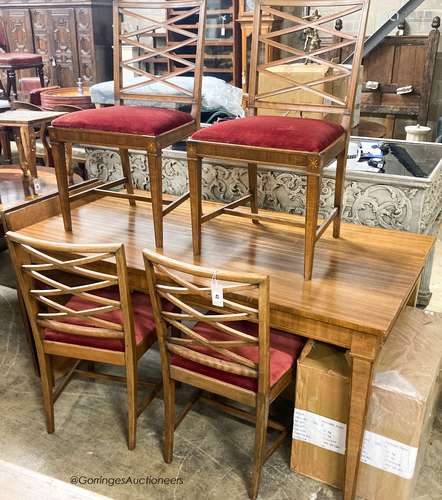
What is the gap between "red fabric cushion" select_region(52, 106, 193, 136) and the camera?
2.04 metres

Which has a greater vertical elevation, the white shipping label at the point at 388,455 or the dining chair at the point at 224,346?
the dining chair at the point at 224,346

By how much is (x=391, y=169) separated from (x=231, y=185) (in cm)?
77

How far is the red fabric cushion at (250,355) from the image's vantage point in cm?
164

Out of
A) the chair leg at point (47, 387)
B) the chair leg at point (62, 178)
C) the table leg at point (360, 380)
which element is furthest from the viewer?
the chair leg at point (62, 178)

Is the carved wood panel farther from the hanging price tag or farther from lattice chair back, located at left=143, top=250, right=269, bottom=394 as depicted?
the hanging price tag

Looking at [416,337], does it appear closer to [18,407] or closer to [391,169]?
[391,169]

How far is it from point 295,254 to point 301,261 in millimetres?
68

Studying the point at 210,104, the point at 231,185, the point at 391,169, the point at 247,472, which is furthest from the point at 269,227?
the point at 210,104

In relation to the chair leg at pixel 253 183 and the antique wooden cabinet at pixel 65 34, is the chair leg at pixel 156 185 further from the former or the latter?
the antique wooden cabinet at pixel 65 34

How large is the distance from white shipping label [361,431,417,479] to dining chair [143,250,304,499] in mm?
328

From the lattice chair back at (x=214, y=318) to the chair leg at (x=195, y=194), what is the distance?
284 mm

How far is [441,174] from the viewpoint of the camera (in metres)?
2.43

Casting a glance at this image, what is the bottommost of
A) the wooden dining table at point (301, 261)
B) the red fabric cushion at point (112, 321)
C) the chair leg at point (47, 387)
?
the chair leg at point (47, 387)

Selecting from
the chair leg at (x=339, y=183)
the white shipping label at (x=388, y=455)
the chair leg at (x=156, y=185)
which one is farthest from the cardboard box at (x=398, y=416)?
the chair leg at (x=156, y=185)
